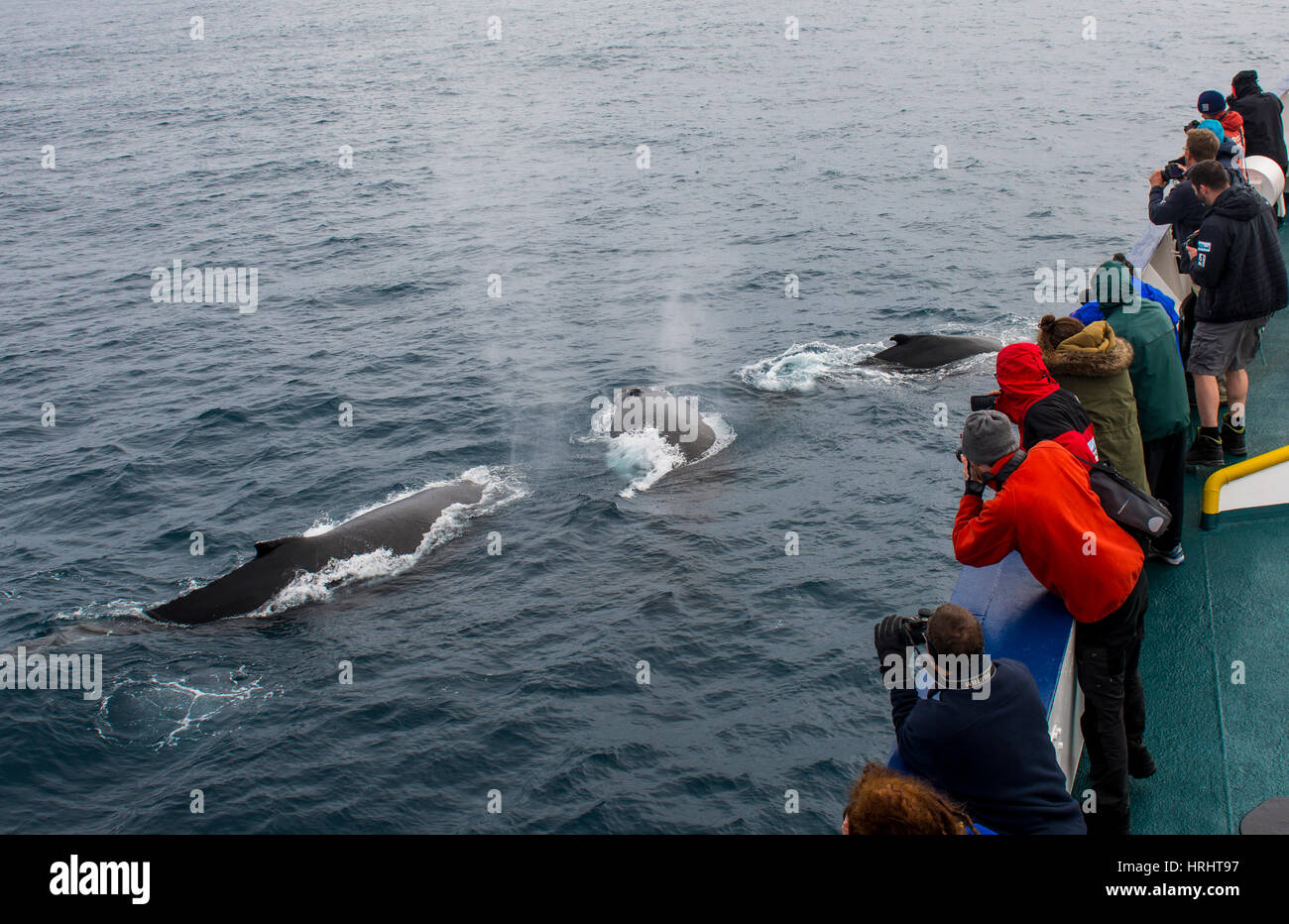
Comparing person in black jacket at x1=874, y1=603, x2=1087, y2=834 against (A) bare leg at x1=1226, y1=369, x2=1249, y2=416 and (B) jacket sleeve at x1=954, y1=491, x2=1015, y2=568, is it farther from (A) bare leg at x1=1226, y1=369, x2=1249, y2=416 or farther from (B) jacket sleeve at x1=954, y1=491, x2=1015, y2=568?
(A) bare leg at x1=1226, y1=369, x2=1249, y2=416

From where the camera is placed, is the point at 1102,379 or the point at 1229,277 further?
the point at 1229,277

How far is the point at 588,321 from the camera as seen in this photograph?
88.9 feet

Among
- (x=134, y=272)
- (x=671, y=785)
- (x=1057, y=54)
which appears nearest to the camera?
(x=671, y=785)

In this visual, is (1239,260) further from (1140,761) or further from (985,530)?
(985,530)

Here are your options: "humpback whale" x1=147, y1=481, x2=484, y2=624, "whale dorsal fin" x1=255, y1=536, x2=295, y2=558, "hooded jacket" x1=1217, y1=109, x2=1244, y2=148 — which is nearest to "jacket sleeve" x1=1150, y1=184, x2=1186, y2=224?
"hooded jacket" x1=1217, y1=109, x2=1244, y2=148

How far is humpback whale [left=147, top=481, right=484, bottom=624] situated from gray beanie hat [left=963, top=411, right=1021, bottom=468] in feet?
36.8

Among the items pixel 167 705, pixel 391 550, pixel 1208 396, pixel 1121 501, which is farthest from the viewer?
pixel 391 550

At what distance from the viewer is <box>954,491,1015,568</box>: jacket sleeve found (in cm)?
588

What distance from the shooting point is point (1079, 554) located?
574cm

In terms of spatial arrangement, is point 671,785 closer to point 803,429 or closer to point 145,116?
point 803,429

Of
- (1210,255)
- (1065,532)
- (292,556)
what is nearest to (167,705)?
(292,556)

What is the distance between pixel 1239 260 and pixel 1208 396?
123 cm
